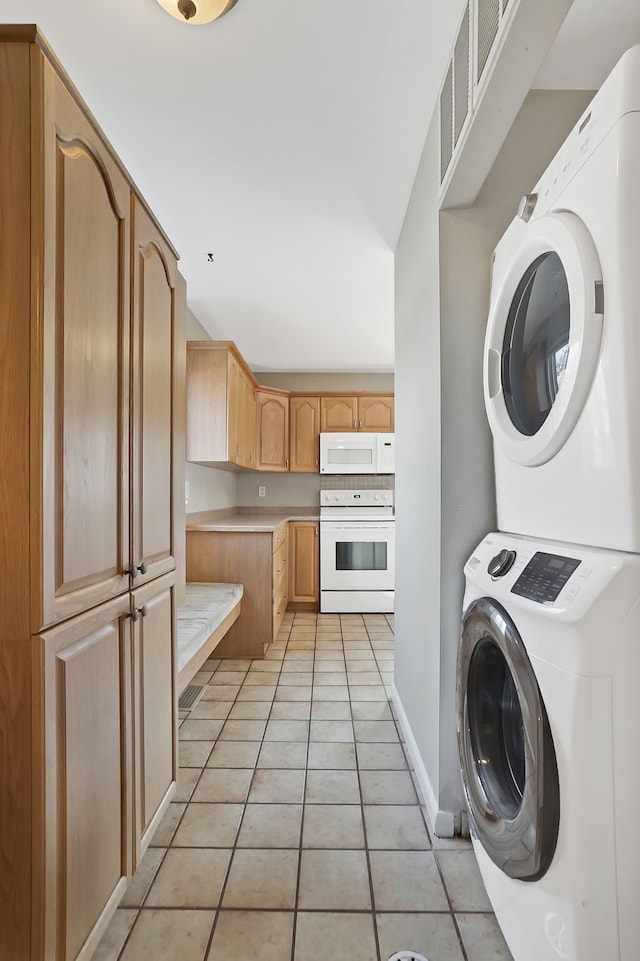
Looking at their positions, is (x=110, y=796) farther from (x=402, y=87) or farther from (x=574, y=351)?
(x=402, y=87)

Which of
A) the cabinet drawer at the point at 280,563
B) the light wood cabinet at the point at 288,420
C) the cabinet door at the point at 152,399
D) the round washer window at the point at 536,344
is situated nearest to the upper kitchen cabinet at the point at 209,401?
the light wood cabinet at the point at 288,420

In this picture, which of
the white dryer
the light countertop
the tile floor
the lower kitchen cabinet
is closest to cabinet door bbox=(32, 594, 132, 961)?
the lower kitchen cabinet

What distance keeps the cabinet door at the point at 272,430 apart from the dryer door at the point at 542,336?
3.49m

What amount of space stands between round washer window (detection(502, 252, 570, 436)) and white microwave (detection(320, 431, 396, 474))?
11.2 ft

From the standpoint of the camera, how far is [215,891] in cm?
132

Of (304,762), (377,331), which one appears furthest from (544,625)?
(377,331)

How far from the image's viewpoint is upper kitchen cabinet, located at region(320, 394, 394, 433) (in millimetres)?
4891

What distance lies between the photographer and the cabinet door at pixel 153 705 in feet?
4.36

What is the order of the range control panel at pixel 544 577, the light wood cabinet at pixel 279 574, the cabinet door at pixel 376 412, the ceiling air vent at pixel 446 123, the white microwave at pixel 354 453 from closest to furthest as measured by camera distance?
the range control panel at pixel 544 577
the ceiling air vent at pixel 446 123
the light wood cabinet at pixel 279 574
the white microwave at pixel 354 453
the cabinet door at pixel 376 412

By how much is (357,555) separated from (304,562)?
1.71 ft

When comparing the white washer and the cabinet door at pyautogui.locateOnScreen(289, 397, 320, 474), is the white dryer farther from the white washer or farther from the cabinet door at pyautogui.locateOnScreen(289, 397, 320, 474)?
the cabinet door at pyautogui.locateOnScreen(289, 397, 320, 474)

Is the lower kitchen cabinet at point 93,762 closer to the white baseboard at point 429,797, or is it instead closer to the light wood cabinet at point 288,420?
the white baseboard at point 429,797

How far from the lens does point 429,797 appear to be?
1.61 m

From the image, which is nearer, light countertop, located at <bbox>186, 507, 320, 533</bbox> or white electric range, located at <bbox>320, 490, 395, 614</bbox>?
light countertop, located at <bbox>186, 507, 320, 533</bbox>
